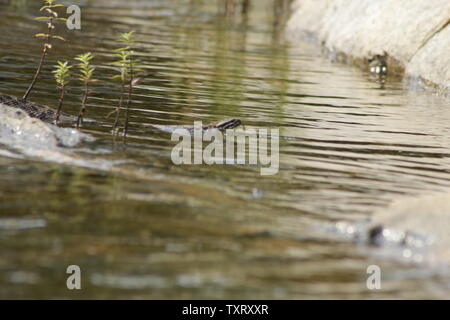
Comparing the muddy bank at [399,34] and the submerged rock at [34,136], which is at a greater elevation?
the muddy bank at [399,34]

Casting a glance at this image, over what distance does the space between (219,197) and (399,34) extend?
11.0m

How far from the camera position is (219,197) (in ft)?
21.3

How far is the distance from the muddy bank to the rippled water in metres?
1.50

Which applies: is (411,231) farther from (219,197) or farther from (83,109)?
(83,109)

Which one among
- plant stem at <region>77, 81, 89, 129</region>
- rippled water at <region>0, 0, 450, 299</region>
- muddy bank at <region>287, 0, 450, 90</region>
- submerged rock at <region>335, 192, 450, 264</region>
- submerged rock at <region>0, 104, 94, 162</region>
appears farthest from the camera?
muddy bank at <region>287, 0, 450, 90</region>

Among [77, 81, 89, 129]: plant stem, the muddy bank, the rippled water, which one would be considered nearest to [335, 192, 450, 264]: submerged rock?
the rippled water

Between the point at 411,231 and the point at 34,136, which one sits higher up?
the point at 34,136

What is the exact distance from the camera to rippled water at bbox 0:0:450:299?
16.1 ft

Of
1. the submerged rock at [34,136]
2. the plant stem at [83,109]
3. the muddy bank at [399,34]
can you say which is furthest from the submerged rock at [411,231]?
the muddy bank at [399,34]

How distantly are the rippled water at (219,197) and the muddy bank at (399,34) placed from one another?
1.50 metres

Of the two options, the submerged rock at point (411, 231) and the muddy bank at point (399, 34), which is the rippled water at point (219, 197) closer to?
the submerged rock at point (411, 231)

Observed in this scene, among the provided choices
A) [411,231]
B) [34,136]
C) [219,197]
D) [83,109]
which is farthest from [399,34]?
[411,231]

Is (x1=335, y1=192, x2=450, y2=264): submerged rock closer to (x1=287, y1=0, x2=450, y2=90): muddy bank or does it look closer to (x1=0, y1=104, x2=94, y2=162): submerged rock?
(x1=0, y1=104, x2=94, y2=162): submerged rock

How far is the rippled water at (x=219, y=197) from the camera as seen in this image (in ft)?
16.1
